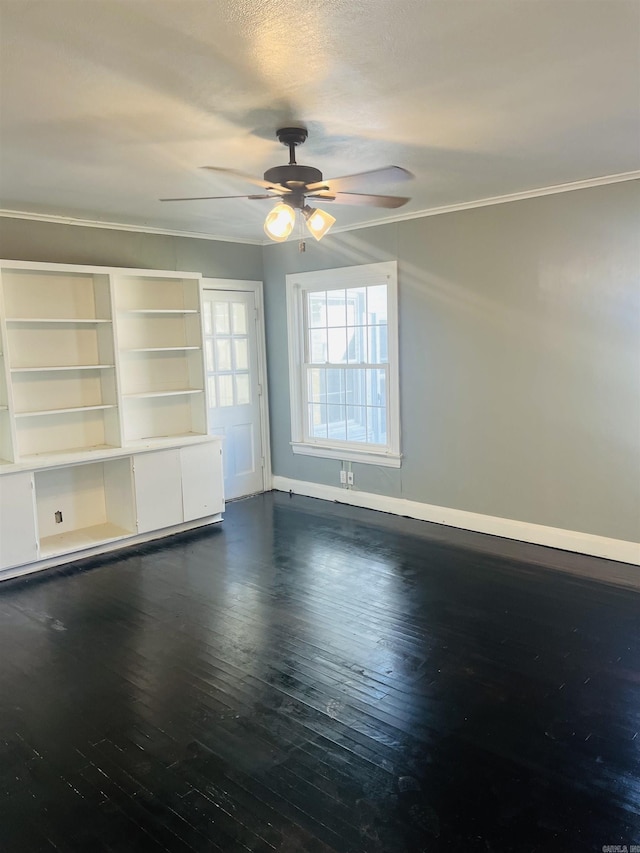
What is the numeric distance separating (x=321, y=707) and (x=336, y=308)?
387 centimetres

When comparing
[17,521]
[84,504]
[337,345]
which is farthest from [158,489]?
[337,345]

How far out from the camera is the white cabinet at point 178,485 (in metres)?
4.82

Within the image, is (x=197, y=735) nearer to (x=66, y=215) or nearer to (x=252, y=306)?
(x=66, y=215)

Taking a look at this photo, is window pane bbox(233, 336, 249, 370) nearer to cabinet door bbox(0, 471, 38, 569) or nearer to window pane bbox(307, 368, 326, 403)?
window pane bbox(307, 368, 326, 403)

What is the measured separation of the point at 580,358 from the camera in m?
4.22

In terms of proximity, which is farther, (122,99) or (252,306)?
(252,306)

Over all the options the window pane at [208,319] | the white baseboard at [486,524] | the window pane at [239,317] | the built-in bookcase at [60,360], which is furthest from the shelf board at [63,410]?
the white baseboard at [486,524]

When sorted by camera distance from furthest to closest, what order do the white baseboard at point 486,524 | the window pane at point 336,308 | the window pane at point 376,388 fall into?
the window pane at point 336,308 < the window pane at point 376,388 < the white baseboard at point 486,524

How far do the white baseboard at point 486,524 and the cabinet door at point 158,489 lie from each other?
1562mm

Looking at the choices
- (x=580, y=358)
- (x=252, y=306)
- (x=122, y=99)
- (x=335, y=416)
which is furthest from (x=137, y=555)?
(x=580, y=358)

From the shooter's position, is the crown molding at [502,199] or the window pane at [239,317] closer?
the crown molding at [502,199]

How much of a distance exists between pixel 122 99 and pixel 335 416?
380cm

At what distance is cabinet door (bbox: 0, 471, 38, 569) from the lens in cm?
409

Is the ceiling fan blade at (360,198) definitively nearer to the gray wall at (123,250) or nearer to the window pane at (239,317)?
the gray wall at (123,250)
